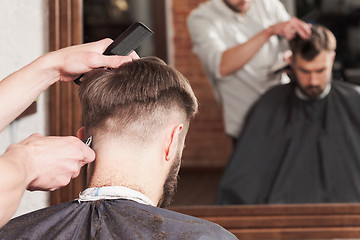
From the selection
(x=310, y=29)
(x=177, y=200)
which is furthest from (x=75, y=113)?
(x=310, y=29)

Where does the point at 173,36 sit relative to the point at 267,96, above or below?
above

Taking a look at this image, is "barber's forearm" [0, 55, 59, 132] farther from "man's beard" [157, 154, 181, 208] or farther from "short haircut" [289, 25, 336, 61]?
"short haircut" [289, 25, 336, 61]

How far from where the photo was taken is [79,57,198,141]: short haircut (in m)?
1.36

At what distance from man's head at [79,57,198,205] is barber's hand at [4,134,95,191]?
0.78 feet

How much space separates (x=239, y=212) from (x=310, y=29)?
39.7 inches

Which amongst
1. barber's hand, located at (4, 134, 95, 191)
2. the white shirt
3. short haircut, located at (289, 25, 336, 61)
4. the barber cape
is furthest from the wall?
short haircut, located at (289, 25, 336, 61)

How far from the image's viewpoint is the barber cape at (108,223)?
1.23m

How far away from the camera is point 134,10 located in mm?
2789

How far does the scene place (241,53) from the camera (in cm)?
284

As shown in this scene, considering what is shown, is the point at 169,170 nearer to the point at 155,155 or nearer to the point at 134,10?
the point at 155,155

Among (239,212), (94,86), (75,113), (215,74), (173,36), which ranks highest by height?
(94,86)

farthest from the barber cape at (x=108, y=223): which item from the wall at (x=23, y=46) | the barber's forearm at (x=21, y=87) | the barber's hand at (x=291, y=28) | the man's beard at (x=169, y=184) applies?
the barber's hand at (x=291, y=28)

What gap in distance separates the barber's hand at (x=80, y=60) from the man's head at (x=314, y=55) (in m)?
1.67

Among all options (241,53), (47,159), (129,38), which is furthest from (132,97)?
(241,53)
